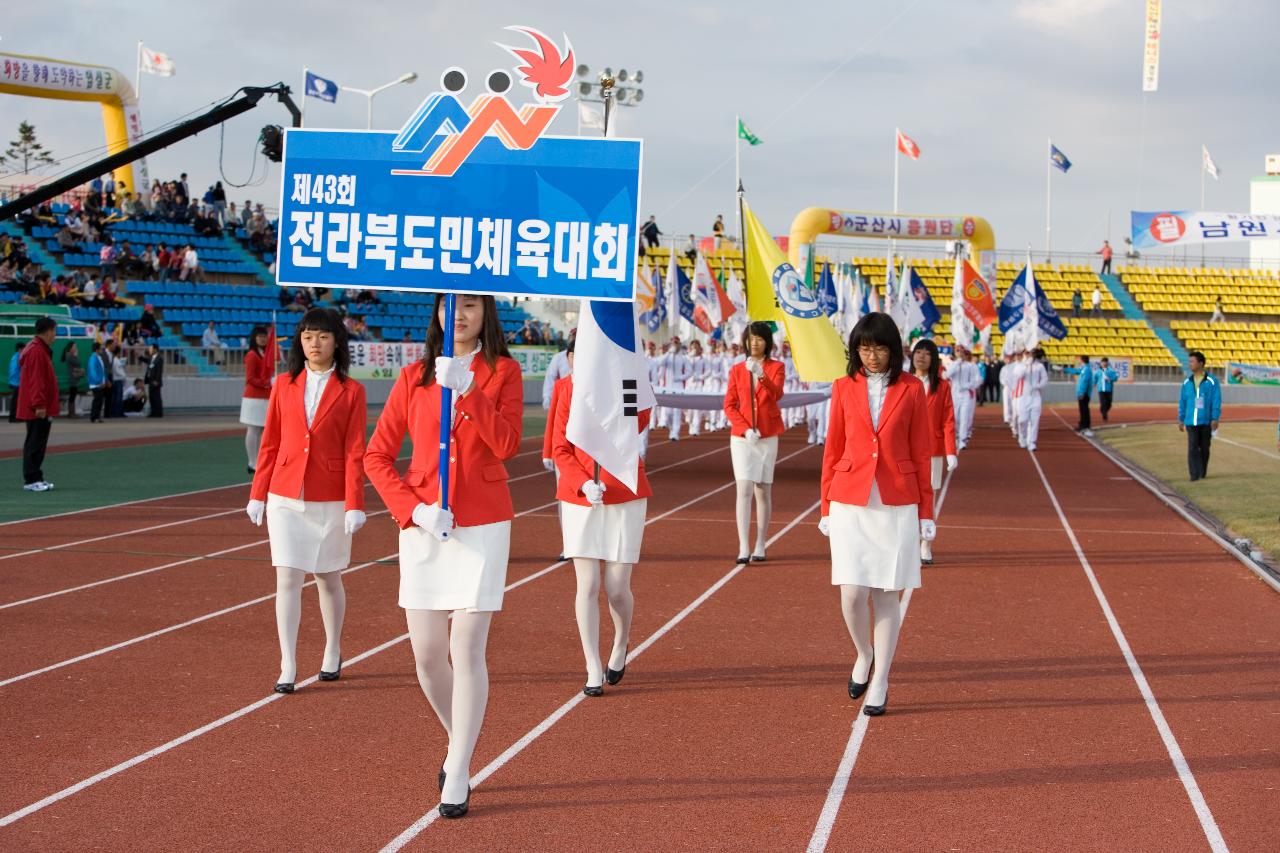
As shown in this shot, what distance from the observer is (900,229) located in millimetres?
49688

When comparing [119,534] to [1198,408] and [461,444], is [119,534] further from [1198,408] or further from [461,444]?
[1198,408]

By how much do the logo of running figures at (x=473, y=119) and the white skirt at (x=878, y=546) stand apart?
257 centimetres

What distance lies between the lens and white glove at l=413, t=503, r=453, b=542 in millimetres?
4988

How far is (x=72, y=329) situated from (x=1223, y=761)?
94.7 ft

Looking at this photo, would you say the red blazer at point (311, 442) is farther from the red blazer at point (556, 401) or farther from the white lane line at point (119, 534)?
the white lane line at point (119, 534)

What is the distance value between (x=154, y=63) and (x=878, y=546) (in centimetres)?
4294

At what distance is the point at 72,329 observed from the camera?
99.5ft

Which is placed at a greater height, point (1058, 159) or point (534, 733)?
point (1058, 159)

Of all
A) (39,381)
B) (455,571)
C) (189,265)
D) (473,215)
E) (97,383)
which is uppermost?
(189,265)

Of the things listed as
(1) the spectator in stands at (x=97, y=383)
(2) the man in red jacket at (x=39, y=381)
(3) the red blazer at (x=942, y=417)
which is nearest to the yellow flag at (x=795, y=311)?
(3) the red blazer at (x=942, y=417)

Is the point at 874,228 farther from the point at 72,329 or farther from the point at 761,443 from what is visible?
the point at 761,443

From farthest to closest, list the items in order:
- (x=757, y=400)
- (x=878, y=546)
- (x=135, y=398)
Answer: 1. (x=135, y=398)
2. (x=757, y=400)
3. (x=878, y=546)

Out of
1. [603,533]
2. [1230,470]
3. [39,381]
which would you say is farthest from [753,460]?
[1230,470]

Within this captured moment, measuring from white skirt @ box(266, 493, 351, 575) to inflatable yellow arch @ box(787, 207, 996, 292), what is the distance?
137 ft
